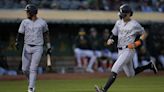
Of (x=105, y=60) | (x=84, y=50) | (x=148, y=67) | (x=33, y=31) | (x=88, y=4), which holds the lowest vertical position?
(x=105, y=60)

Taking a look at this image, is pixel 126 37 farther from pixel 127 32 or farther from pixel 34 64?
pixel 34 64

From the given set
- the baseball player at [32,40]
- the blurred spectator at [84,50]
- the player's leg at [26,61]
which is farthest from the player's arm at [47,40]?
the blurred spectator at [84,50]

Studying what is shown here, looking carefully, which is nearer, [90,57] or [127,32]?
[127,32]

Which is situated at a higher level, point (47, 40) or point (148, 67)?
point (47, 40)

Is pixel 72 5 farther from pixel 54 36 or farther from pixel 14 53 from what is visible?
pixel 14 53

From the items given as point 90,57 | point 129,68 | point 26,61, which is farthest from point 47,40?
point 90,57

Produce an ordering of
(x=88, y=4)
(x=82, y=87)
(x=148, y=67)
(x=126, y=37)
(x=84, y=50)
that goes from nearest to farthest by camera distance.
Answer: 1. (x=126, y=37)
2. (x=148, y=67)
3. (x=82, y=87)
4. (x=84, y=50)
5. (x=88, y=4)

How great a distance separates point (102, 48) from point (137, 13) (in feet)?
10.3

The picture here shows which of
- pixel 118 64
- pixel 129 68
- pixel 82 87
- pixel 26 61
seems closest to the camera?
pixel 118 64

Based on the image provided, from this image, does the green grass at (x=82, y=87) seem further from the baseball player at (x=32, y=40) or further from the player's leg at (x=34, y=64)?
the player's leg at (x=34, y=64)

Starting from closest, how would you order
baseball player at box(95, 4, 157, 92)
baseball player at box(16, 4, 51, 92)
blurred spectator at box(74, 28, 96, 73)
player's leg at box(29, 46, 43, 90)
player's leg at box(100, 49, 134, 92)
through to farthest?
player's leg at box(100, 49, 134, 92), baseball player at box(95, 4, 157, 92), player's leg at box(29, 46, 43, 90), baseball player at box(16, 4, 51, 92), blurred spectator at box(74, 28, 96, 73)

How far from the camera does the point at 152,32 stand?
91.7 feet

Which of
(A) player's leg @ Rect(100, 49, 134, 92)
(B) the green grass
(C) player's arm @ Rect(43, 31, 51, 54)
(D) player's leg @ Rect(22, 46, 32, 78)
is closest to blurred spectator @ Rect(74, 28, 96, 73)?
(B) the green grass

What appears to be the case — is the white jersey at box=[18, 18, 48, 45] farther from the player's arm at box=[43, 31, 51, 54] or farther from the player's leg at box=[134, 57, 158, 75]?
the player's leg at box=[134, 57, 158, 75]
